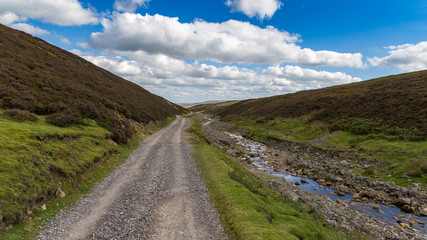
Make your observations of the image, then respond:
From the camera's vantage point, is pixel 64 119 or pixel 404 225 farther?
pixel 64 119

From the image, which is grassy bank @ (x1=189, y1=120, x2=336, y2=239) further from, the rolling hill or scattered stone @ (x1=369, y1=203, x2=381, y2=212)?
the rolling hill

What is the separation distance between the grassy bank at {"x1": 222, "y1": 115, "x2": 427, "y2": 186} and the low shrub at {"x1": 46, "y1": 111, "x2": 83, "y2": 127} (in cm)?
3479

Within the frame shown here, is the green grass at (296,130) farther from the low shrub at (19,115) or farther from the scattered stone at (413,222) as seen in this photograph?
the low shrub at (19,115)

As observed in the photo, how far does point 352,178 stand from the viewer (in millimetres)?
24094

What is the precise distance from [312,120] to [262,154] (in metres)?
24.2

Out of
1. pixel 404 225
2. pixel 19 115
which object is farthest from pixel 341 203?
pixel 19 115

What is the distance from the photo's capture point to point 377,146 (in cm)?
3125

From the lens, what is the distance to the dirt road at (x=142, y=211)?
9.36 metres

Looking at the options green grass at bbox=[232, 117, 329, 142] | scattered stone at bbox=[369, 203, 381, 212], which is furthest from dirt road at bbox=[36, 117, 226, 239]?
green grass at bbox=[232, 117, 329, 142]

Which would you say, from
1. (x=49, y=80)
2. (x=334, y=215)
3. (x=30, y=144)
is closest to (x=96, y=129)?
(x=30, y=144)

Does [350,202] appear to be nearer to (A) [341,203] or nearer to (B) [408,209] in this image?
(A) [341,203]

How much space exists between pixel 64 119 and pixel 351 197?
103ft

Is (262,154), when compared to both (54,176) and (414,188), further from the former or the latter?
(54,176)

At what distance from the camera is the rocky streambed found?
14.7 meters
